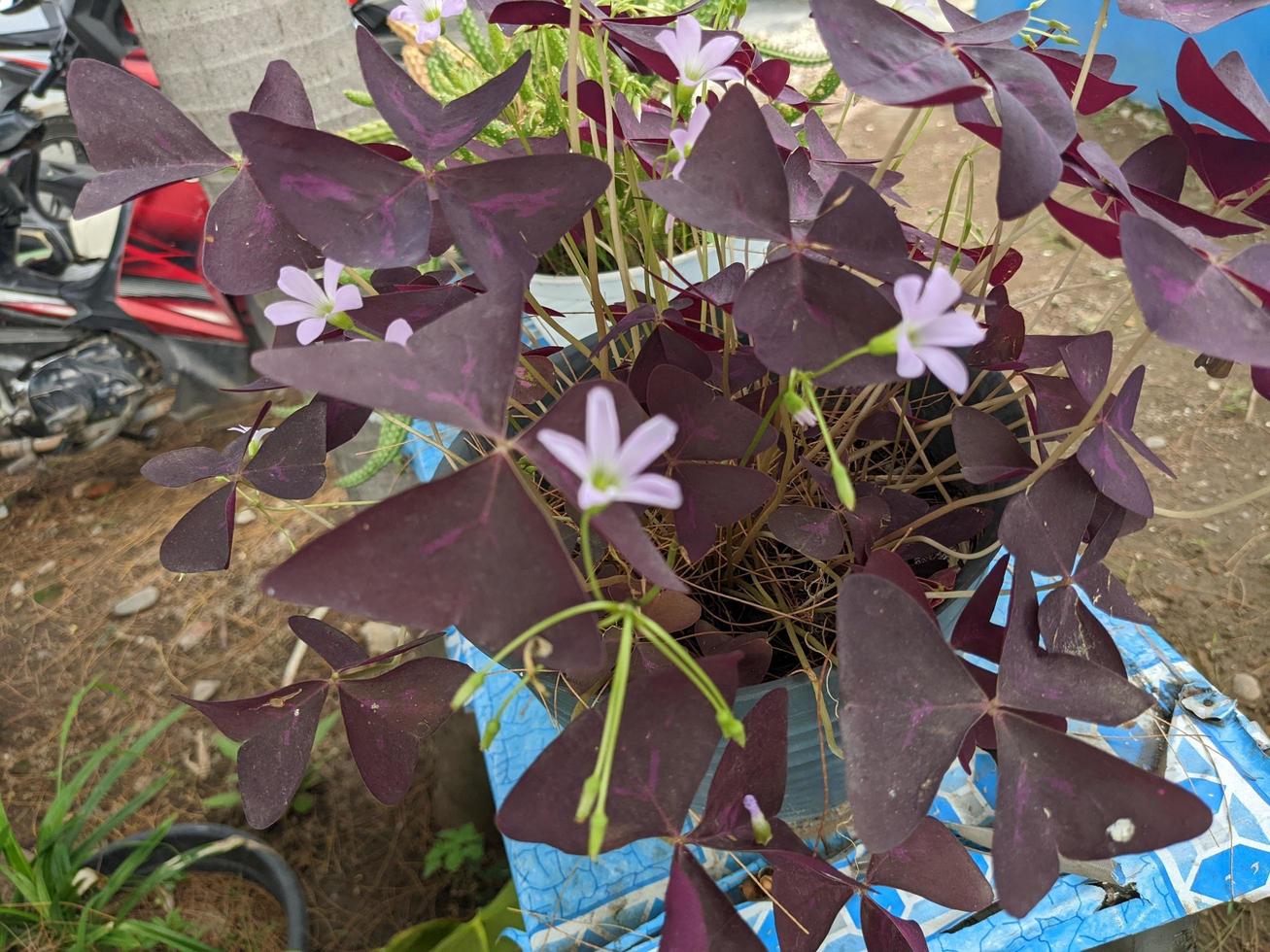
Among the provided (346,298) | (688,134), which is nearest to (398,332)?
(346,298)

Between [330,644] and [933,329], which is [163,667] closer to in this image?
[330,644]

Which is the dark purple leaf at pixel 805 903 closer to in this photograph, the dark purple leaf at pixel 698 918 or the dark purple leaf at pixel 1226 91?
the dark purple leaf at pixel 698 918

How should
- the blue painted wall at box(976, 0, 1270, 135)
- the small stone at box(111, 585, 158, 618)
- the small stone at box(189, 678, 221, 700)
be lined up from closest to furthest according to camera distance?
the small stone at box(189, 678, 221, 700)
the small stone at box(111, 585, 158, 618)
the blue painted wall at box(976, 0, 1270, 135)

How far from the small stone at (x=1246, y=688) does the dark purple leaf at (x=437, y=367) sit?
1289 millimetres

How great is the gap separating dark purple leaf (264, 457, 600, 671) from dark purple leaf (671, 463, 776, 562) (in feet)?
0.46

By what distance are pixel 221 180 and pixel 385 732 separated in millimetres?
929

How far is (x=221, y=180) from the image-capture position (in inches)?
45.0

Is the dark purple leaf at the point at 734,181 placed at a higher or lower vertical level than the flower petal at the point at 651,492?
higher

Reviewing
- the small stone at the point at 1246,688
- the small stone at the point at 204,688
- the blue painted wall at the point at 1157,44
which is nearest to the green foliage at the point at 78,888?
the small stone at the point at 204,688

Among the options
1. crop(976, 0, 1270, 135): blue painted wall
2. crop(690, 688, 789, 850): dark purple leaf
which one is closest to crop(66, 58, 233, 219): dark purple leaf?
crop(690, 688, 789, 850): dark purple leaf

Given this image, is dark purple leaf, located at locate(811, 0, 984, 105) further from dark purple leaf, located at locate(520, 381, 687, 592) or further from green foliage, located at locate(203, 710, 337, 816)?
green foliage, located at locate(203, 710, 337, 816)

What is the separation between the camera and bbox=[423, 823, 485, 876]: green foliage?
1200 mm

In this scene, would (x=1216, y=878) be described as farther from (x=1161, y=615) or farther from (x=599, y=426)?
(x=1161, y=615)

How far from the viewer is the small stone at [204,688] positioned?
4.77 feet
